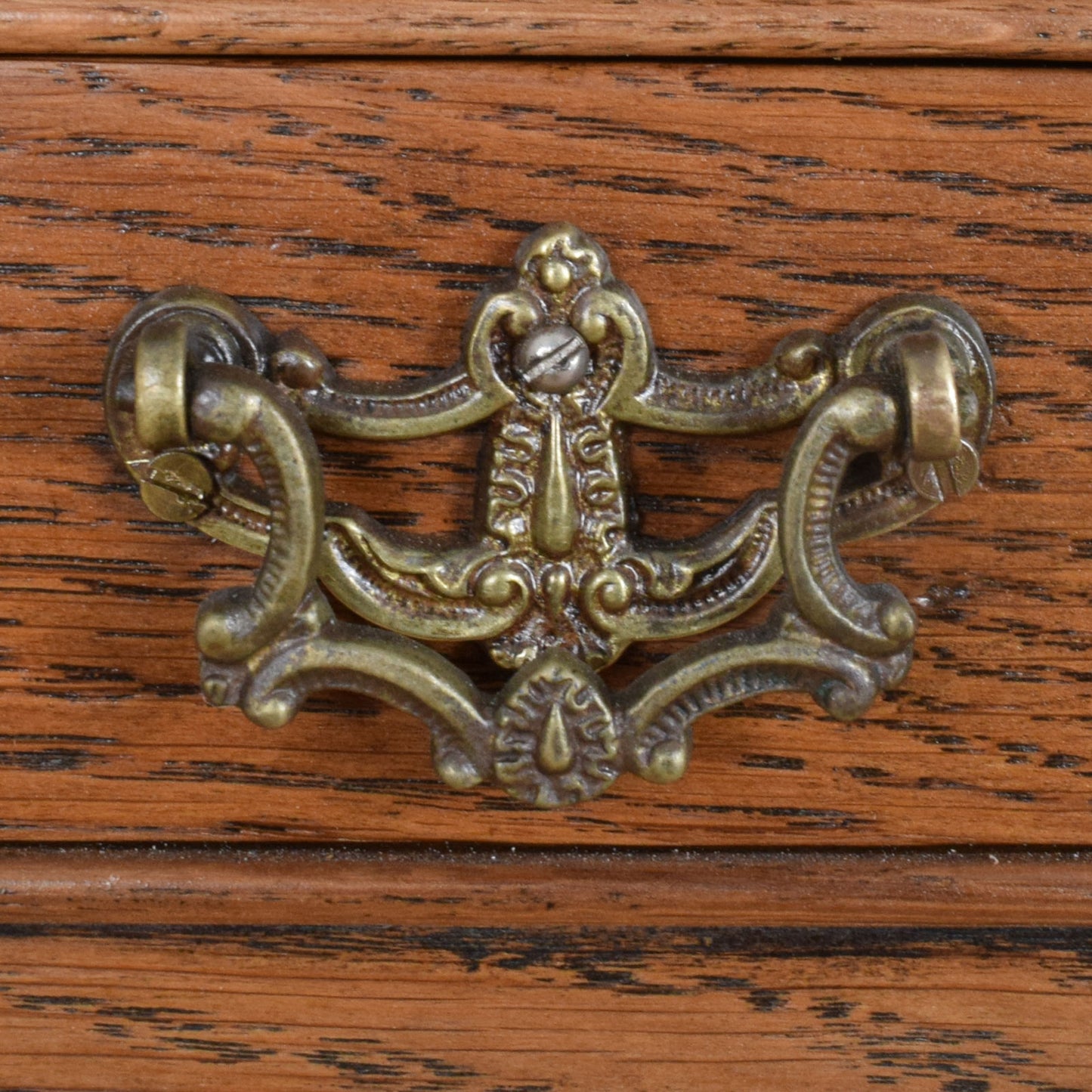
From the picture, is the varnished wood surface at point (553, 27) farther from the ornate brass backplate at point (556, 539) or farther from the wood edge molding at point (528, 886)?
the wood edge molding at point (528, 886)

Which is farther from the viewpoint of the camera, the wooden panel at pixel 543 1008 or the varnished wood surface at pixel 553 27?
the wooden panel at pixel 543 1008

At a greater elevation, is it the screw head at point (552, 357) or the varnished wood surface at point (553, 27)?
the varnished wood surface at point (553, 27)

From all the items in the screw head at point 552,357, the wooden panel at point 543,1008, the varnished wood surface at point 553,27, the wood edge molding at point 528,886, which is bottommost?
the wooden panel at point 543,1008

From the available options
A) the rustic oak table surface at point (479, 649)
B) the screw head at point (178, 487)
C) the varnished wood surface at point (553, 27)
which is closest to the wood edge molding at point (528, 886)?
the rustic oak table surface at point (479, 649)

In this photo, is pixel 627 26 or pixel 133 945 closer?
pixel 627 26

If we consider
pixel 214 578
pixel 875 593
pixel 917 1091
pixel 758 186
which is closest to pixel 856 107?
pixel 758 186

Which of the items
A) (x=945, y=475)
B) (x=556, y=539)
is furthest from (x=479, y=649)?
(x=945, y=475)

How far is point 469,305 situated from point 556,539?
0.08 metres

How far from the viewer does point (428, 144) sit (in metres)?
0.42

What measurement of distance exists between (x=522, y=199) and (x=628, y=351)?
0.05 meters

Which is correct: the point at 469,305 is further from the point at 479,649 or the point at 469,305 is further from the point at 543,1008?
the point at 543,1008

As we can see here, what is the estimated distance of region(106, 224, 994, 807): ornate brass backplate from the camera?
428 mm

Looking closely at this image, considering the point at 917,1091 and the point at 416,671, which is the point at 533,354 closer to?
the point at 416,671

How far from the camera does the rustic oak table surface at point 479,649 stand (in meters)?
0.42
